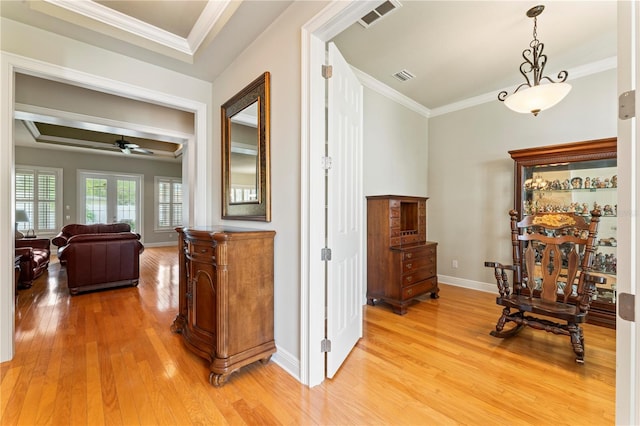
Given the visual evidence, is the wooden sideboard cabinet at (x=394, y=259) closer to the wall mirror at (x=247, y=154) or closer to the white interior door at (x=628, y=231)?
the wall mirror at (x=247, y=154)

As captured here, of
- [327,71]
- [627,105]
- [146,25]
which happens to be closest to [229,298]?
[327,71]

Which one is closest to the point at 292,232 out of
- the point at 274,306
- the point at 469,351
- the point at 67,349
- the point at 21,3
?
the point at 274,306

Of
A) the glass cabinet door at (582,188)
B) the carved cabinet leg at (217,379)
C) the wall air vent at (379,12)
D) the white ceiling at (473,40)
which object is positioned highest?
the white ceiling at (473,40)

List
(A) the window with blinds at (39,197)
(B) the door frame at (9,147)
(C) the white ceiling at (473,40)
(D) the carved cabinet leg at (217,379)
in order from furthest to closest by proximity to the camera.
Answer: (A) the window with blinds at (39,197) → (C) the white ceiling at (473,40) → (B) the door frame at (9,147) → (D) the carved cabinet leg at (217,379)

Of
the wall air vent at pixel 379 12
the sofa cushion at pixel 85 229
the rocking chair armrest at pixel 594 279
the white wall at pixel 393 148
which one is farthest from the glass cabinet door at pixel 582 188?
the sofa cushion at pixel 85 229

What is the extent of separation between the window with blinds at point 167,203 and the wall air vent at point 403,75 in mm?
8257

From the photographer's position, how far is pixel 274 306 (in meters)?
2.07

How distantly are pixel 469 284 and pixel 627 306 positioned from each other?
372cm

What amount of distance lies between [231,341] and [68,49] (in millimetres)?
2934

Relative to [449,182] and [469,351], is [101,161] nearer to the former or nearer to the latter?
[449,182]

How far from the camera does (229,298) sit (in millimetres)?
1795

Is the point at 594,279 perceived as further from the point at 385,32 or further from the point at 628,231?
the point at 385,32

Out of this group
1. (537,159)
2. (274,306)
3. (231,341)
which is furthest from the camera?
(537,159)

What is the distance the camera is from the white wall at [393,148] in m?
3.53
